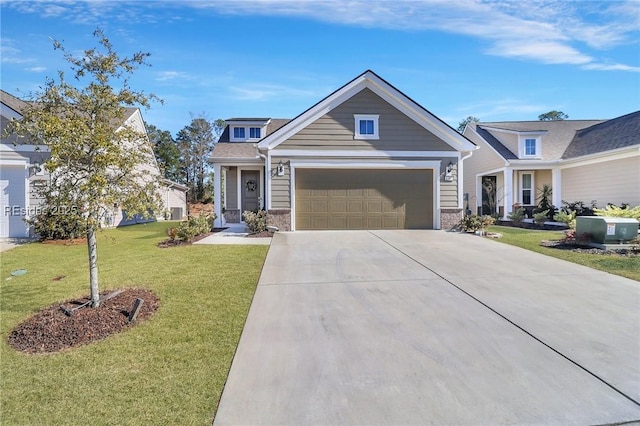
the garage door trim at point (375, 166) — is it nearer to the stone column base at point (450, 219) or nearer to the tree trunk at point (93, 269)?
the stone column base at point (450, 219)

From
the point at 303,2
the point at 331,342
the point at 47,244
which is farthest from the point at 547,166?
the point at 47,244

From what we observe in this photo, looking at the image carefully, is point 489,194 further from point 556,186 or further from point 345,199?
point 345,199

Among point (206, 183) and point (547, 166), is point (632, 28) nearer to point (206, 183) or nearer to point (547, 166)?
point (547, 166)

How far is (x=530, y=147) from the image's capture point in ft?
58.2

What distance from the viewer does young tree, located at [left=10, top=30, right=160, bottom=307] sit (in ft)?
12.3

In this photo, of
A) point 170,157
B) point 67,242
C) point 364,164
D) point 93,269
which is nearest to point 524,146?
point 364,164

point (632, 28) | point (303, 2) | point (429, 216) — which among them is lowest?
point (429, 216)

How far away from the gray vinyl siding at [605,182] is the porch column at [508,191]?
2684 mm

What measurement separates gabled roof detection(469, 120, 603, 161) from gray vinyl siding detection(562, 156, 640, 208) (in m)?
1.59

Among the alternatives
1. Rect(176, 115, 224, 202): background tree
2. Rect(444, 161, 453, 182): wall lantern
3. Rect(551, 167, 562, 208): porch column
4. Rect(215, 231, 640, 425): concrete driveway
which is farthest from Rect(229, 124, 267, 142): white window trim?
Rect(176, 115, 224, 202): background tree

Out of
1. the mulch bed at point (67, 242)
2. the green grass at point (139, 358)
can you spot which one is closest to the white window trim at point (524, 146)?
the green grass at point (139, 358)

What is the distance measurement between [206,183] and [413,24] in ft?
112

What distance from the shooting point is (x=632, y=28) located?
351 inches

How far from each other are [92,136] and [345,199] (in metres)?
9.23
